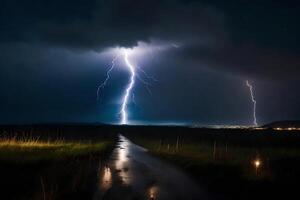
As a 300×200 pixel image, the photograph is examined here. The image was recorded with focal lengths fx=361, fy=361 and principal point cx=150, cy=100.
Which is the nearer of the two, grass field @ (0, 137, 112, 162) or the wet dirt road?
the wet dirt road

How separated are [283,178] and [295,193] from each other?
2.95 m

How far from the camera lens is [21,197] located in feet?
36.7

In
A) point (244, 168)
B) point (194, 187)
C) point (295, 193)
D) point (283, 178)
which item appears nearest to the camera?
point (295, 193)

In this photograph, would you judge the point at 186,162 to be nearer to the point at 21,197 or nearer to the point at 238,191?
the point at 238,191

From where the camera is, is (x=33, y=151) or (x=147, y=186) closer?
(x=147, y=186)

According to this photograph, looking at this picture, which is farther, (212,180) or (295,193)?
(212,180)

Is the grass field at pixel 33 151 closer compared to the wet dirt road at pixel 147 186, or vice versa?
the wet dirt road at pixel 147 186

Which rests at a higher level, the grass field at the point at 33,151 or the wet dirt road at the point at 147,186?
the grass field at the point at 33,151

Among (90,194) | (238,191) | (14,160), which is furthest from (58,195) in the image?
(14,160)

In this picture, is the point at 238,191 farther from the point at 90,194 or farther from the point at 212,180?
the point at 90,194

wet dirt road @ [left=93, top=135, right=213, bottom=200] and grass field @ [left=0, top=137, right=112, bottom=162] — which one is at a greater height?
grass field @ [left=0, top=137, right=112, bottom=162]

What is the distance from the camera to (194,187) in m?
14.3

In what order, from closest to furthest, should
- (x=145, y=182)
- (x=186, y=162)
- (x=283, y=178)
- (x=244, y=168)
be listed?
(x=145, y=182)
(x=283, y=178)
(x=244, y=168)
(x=186, y=162)

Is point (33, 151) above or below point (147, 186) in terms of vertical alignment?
above
